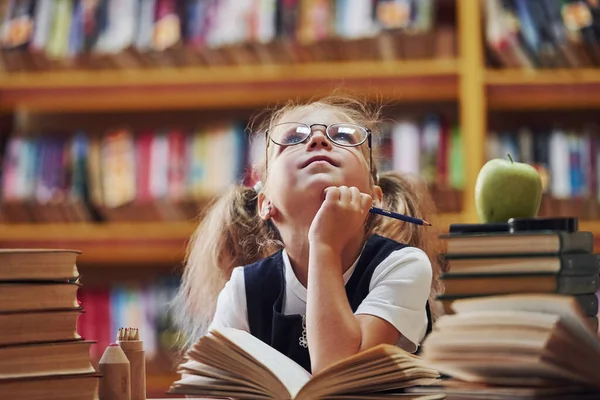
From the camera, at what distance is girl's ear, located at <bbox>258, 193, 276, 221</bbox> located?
4.54 ft

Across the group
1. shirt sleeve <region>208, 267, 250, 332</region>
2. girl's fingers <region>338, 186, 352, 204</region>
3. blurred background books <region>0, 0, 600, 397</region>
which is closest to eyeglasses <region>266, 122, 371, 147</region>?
girl's fingers <region>338, 186, 352, 204</region>

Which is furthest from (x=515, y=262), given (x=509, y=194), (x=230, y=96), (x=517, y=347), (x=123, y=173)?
(x=123, y=173)

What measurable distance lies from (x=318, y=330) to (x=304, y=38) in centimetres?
170

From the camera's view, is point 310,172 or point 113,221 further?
point 113,221

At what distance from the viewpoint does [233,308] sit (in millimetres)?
1389

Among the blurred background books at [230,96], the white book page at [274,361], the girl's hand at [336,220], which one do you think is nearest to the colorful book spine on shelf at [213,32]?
the blurred background books at [230,96]

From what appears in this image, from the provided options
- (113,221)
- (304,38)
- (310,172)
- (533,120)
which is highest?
(304,38)

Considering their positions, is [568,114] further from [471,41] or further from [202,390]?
[202,390]

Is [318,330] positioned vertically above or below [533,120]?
below

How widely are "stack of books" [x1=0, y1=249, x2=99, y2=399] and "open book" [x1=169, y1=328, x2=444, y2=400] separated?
109 mm

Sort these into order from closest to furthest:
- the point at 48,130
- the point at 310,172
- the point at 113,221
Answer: the point at 310,172, the point at 113,221, the point at 48,130

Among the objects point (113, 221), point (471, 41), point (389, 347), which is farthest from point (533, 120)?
point (389, 347)

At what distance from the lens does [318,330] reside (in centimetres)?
115

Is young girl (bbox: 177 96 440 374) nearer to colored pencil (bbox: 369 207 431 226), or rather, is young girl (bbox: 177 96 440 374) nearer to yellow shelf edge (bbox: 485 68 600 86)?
colored pencil (bbox: 369 207 431 226)
